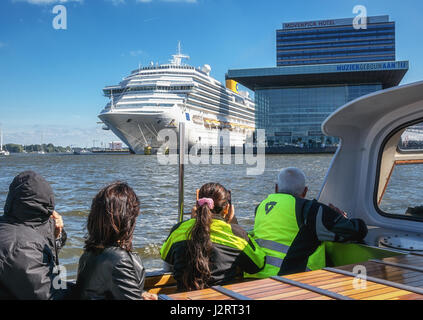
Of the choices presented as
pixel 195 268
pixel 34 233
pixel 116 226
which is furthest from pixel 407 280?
pixel 34 233

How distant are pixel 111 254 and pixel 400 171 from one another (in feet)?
11.8

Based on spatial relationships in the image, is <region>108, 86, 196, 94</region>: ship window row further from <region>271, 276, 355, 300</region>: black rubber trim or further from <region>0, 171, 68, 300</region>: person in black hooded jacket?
<region>271, 276, 355, 300</region>: black rubber trim

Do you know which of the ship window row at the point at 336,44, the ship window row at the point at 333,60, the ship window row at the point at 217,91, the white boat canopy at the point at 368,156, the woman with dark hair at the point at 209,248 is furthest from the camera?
the ship window row at the point at 336,44

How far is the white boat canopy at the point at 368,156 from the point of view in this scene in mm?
4188

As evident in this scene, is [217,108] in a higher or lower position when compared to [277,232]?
higher

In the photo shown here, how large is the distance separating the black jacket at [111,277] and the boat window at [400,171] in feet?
10.4

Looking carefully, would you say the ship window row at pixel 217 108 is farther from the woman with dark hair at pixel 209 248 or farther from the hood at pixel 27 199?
the hood at pixel 27 199

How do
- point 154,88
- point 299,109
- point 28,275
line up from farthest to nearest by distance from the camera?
point 299,109 → point 154,88 → point 28,275

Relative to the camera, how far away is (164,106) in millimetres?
52062

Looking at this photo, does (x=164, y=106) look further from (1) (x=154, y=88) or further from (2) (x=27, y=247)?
(2) (x=27, y=247)

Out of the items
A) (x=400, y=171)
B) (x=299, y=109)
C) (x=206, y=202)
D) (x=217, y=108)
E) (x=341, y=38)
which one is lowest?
(x=206, y=202)

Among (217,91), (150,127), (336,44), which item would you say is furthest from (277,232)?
(336,44)

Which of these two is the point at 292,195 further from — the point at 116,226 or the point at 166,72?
the point at 166,72

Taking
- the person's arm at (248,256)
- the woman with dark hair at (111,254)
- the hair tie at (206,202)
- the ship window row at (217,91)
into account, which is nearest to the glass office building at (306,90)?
the ship window row at (217,91)
